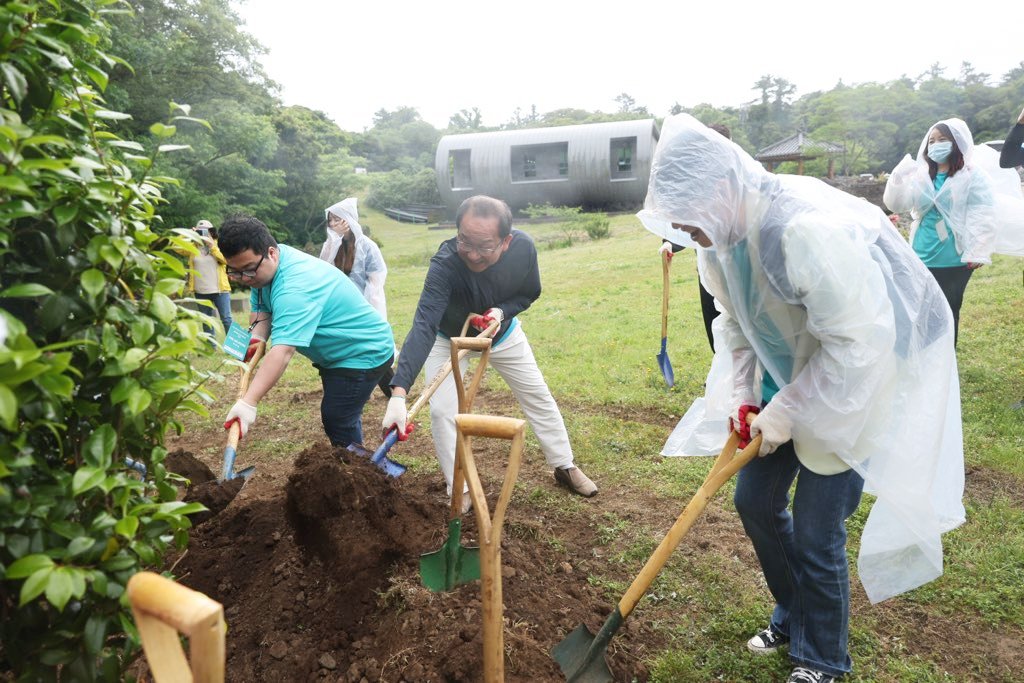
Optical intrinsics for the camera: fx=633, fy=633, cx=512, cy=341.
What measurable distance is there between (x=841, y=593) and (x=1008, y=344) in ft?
16.7

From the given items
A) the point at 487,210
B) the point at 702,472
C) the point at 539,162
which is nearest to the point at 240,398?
the point at 487,210

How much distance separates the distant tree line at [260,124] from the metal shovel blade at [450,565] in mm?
4814

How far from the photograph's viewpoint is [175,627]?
96 centimetres

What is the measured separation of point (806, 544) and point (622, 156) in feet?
83.7

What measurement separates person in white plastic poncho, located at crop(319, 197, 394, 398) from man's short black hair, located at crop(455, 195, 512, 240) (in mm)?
2439

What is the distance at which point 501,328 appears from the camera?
3.56 metres

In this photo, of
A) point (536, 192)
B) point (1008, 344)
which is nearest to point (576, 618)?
point (1008, 344)

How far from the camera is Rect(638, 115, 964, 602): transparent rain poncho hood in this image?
185 cm

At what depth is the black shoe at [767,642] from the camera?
2.48 meters

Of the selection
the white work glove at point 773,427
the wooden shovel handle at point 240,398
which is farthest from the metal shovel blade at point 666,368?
the white work glove at point 773,427

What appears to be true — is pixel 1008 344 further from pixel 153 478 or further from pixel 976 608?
pixel 153 478

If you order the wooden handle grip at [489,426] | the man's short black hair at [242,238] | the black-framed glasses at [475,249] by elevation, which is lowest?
the wooden handle grip at [489,426]

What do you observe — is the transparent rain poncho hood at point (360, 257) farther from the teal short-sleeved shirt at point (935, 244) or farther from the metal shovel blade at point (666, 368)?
the teal short-sleeved shirt at point (935, 244)

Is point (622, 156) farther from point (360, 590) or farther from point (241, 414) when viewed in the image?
point (360, 590)
